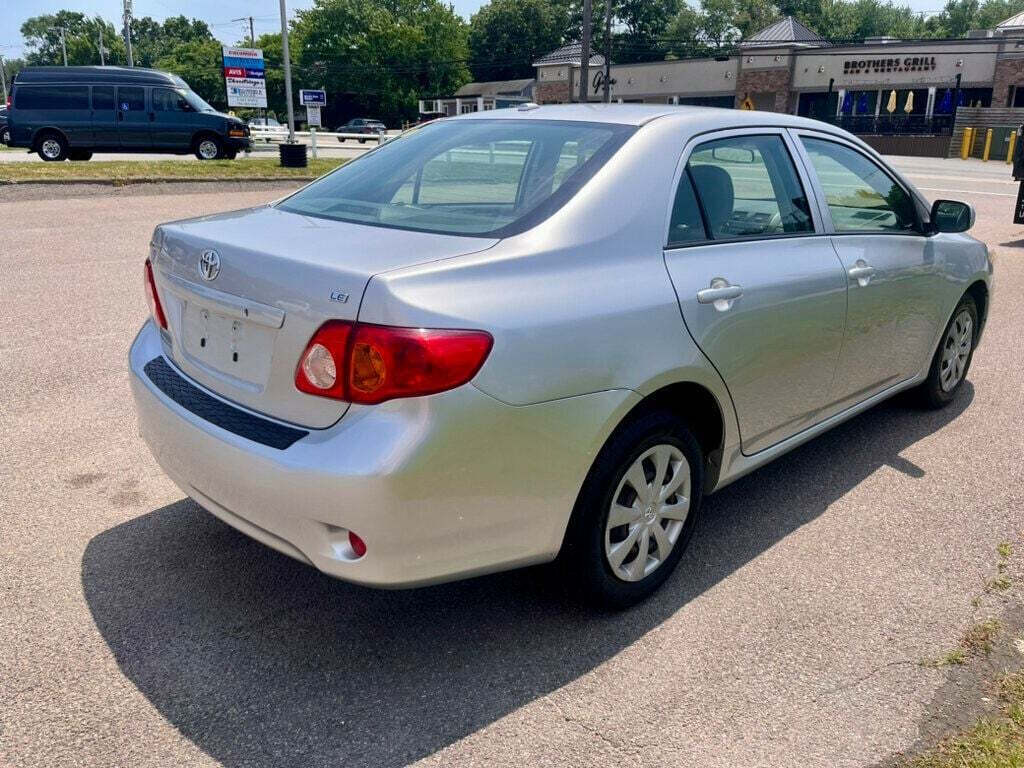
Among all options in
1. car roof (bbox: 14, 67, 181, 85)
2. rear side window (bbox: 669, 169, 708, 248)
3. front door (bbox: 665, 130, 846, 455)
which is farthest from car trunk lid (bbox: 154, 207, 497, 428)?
car roof (bbox: 14, 67, 181, 85)

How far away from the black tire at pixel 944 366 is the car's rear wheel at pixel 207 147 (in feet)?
71.6

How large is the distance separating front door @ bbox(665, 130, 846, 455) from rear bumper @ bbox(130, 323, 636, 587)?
59 cm

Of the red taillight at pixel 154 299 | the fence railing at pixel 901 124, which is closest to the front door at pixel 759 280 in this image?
the red taillight at pixel 154 299

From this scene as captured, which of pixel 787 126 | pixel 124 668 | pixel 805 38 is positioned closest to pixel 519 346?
pixel 124 668

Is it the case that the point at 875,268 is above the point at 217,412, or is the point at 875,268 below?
above

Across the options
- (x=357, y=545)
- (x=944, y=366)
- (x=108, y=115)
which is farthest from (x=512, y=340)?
(x=108, y=115)

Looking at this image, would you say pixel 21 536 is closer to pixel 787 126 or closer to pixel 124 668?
pixel 124 668

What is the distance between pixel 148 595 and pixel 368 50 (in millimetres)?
83036

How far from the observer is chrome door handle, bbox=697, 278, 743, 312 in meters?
2.96

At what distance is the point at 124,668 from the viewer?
2646 mm

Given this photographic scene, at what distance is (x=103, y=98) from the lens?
22.3 metres

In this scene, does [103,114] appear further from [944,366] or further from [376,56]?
[376,56]

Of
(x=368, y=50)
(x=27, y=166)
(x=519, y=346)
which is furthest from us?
(x=368, y=50)

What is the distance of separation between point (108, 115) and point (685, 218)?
23.1m
